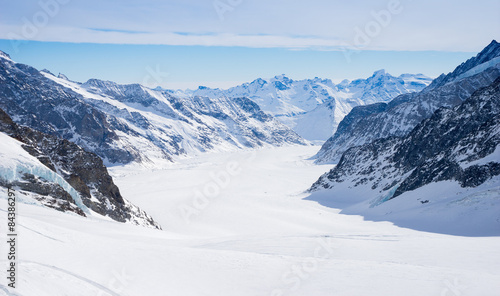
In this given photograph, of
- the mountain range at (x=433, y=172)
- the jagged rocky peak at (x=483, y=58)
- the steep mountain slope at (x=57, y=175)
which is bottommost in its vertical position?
the mountain range at (x=433, y=172)

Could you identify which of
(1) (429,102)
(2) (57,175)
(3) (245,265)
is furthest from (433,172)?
(1) (429,102)

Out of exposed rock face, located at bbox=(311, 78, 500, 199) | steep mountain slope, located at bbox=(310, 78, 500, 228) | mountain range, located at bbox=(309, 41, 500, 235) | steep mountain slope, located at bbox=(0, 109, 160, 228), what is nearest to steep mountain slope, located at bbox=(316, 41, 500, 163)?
steep mountain slope, located at bbox=(310, 78, 500, 228)

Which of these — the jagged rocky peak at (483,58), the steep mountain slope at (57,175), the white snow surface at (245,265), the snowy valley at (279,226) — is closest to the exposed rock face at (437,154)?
the snowy valley at (279,226)

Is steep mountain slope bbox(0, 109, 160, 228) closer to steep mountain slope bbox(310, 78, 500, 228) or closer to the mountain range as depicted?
the mountain range

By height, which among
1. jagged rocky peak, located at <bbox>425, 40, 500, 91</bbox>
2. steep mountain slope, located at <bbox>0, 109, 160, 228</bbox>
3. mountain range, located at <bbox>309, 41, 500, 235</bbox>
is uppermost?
jagged rocky peak, located at <bbox>425, 40, 500, 91</bbox>

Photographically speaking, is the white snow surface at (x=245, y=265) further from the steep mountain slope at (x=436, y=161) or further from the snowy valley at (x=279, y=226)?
the steep mountain slope at (x=436, y=161)

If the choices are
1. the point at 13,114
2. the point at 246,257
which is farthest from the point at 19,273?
the point at 13,114

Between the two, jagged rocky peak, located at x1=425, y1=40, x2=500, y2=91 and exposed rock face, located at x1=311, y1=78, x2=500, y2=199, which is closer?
exposed rock face, located at x1=311, y1=78, x2=500, y2=199

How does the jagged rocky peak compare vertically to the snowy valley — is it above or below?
above
